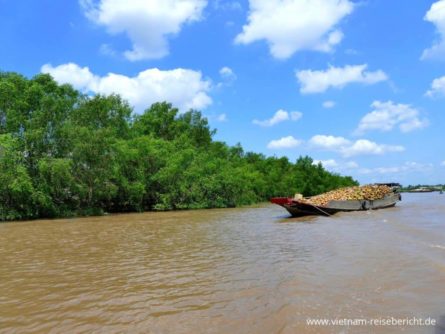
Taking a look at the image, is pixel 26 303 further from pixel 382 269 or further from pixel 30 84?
pixel 30 84

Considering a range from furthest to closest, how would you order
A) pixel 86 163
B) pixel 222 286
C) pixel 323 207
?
pixel 86 163 < pixel 323 207 < pixel 222 286

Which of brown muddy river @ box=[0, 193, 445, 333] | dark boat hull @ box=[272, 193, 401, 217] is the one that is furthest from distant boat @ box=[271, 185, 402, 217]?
brown muddy river @ box=[0, 193, 445, 333]

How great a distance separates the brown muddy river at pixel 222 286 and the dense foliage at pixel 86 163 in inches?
704

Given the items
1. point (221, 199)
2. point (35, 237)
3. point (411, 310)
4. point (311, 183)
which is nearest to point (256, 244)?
point (411, 310)

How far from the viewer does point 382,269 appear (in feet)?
27.1

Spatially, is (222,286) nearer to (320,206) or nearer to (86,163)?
(320,206)

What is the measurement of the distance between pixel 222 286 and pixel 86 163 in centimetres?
2811

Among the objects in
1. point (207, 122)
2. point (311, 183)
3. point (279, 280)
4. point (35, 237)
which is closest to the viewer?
point (279, 280)

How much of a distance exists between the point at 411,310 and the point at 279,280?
263 centimetres

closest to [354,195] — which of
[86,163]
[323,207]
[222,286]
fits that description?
[323,207]

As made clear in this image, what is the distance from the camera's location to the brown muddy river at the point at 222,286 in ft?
17.7

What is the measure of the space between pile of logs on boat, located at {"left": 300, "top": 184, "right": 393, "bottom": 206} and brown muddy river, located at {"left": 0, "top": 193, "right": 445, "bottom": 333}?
13.2 meters

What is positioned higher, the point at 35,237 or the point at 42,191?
the point at 42,191

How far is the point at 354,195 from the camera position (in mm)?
28984
